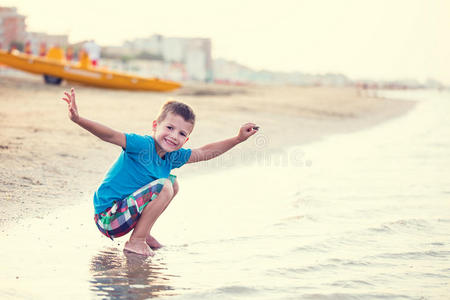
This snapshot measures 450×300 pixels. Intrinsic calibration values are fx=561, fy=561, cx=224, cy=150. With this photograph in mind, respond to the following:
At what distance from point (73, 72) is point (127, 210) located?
41.4 feet

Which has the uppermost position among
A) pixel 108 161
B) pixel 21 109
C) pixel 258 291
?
pixel 21 109

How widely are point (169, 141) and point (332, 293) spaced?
1.22m

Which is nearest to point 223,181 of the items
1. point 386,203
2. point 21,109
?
point 386,203

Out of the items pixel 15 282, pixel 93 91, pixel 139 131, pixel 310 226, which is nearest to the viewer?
pixel 15 282

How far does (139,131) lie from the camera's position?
8.04 meters

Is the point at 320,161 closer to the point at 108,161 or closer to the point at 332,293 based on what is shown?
the point at 108,161

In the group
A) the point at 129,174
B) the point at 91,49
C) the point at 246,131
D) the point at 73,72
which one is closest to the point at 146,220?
the point at 129,174

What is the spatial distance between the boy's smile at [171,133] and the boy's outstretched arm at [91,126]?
0.84 ft

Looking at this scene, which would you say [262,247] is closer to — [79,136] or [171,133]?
[171,133]

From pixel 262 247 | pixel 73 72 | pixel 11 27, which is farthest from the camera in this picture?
pixel 11 27

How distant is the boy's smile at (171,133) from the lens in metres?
3.18

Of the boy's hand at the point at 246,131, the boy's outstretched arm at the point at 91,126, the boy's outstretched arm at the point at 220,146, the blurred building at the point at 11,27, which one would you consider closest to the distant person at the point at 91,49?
the boy's outstretched arm at the point at 220,146

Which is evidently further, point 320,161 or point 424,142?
point 424,142

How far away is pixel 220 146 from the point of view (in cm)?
351
